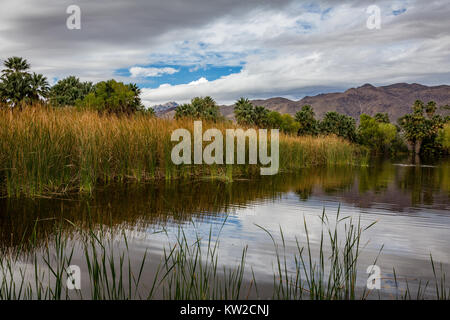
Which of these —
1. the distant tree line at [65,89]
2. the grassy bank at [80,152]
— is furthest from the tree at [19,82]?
the grassy bank at [80,152]

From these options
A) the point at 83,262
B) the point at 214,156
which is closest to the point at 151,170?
the point at 214,156

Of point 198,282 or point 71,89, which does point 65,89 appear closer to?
point 71,89

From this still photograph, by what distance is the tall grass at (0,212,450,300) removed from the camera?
2.59 m

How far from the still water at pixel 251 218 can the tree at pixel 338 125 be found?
175 feet

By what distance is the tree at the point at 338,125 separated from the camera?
6138cm

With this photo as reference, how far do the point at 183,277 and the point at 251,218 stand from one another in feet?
9.99

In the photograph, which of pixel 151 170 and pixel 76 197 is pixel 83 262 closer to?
pixel 76 197

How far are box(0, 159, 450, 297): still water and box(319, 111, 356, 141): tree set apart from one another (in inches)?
2095

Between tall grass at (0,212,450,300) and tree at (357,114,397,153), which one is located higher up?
tree at (357,114,397,153)

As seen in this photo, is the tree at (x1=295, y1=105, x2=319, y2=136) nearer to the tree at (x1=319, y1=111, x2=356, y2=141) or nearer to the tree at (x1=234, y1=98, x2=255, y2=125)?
the tree at (x1=319, y1=111, x2=356, y2=141)

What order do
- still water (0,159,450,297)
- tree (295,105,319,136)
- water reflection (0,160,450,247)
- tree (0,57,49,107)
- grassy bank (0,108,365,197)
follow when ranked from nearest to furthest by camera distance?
still water (0,159,450,297) → water reflection (0,160,450,247) → grassy bank (0,108,365,197) → tree (0,57,49,107) → tree (295,105,319,136)

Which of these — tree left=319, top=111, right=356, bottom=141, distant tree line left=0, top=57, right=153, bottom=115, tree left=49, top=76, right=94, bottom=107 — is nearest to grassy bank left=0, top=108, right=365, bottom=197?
distant tree line left=0, top=57, right=153, bottom=115

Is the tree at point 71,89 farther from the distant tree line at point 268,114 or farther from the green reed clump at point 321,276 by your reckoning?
the green reed clump at point 321,276

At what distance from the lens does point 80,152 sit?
25.6ft
